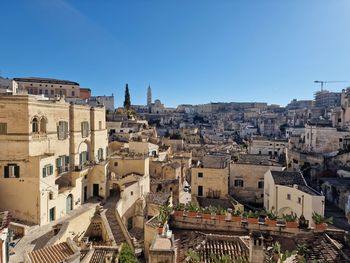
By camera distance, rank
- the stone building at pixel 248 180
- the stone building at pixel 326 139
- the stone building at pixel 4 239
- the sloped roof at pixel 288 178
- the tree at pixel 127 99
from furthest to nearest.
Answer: the tree at pixel 127 99 < the stone building at pixel 326 139 < the stone building at pixel 248 180 < the sloped roof at pixel 288 178 < the stone building at pixel 4 239

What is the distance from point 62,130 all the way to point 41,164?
677 centimetres

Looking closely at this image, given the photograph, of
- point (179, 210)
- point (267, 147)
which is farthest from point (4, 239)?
point (267, 147)

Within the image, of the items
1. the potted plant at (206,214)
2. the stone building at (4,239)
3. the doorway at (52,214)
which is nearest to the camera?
the stone building at (4,239)

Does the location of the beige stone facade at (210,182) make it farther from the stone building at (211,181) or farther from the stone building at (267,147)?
the stone building at (267,147)

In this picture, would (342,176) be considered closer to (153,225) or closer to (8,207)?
(153,225)

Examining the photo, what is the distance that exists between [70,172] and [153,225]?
14.3 metres

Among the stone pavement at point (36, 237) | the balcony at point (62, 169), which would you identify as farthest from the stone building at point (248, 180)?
the balcony at point (62, 169)

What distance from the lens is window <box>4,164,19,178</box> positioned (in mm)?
23453

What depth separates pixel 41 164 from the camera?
2366 cm

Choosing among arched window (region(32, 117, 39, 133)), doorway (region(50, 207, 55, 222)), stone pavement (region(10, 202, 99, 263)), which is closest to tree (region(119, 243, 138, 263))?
stone pavement (region(10, 202, 99, 263))

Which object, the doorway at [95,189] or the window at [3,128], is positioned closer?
the window at [3,128]

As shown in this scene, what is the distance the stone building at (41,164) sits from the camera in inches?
923

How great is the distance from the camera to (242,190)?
31641 millimetres

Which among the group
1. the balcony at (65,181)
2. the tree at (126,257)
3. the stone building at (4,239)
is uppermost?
the stone building at (4,239)
